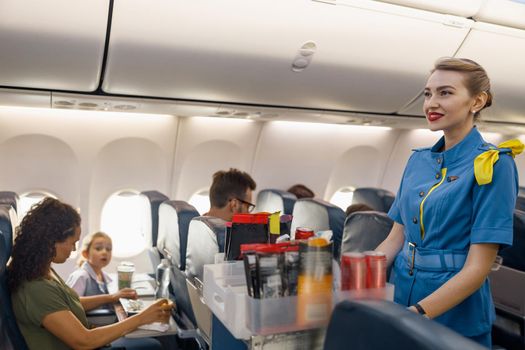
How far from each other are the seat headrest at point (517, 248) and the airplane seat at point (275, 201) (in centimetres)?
213

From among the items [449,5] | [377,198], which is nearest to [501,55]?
[449,5]

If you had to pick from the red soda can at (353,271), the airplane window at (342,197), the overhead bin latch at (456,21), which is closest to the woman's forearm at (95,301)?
the red soda can at (353,271)

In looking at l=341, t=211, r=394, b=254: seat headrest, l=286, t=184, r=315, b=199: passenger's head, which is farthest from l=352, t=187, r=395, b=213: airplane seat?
l=341, t=211, r=394, b=254: seat headrest

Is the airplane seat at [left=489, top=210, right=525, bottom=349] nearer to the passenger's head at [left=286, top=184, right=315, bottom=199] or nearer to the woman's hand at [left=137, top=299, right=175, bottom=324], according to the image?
the woman's hand at [left=137, top=299, right=175, bottom=324]

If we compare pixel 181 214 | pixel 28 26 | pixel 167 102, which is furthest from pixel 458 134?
pixel 167 102

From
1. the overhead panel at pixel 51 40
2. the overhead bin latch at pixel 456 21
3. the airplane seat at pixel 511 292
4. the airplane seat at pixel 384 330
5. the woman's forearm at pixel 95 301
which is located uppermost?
the overhead bin latch at pixel 456 21

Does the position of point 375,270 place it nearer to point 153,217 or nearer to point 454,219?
point 454,219

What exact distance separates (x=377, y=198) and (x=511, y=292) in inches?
98.1

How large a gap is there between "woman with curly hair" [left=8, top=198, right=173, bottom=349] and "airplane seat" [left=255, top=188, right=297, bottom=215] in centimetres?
232

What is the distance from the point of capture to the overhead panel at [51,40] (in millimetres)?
2842

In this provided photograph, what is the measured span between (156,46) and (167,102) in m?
0.96

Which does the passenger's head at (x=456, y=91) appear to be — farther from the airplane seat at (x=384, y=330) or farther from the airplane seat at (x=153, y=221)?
the airplane seat at (x=153, y=221)

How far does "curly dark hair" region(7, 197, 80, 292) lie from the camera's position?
244 centimetres

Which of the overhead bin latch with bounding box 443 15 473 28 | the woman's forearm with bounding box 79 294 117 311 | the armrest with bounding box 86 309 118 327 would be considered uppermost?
the overhead bin latch with bounding box 443 15 473 28
